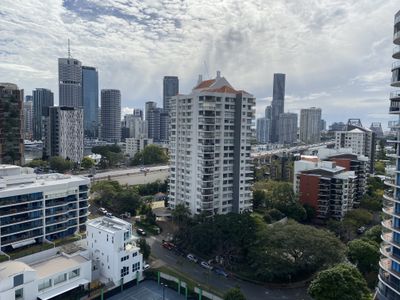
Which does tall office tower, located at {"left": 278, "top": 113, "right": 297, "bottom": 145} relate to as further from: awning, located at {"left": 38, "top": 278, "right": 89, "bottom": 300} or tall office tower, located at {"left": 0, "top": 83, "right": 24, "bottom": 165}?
awning, located at {"left": 38, "top": 278, "right": 89, "bottom": 300}

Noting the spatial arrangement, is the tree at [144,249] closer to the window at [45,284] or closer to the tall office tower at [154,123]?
the window at [45,284]

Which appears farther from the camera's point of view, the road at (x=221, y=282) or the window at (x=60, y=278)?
the road at (x=221, y=282)

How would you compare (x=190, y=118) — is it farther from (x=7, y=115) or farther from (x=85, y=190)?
(x=7, y=115)

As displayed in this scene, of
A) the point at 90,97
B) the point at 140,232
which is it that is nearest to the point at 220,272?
the point at 140,232

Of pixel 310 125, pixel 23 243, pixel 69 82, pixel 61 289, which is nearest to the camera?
pixel 61 289

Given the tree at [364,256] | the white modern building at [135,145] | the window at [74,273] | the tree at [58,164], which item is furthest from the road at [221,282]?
the white modern building at [135,145]

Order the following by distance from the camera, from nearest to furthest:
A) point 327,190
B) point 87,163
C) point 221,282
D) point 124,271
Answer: point 124,271
point 221,282
point 327,190
point 87,163

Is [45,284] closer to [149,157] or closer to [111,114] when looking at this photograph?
[149,157]

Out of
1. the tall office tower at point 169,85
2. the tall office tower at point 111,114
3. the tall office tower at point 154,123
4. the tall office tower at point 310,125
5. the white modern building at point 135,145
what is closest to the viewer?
the white modern building at point 135,145
